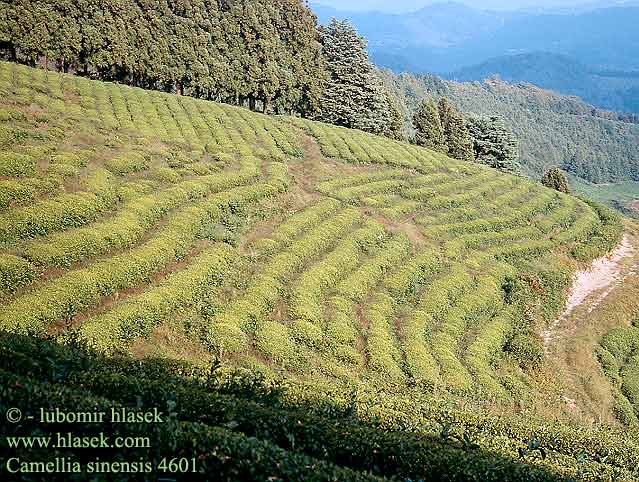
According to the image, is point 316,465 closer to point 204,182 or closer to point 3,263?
point 3,263

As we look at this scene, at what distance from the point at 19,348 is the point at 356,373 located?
1348 cm

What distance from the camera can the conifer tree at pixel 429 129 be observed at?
69562mm

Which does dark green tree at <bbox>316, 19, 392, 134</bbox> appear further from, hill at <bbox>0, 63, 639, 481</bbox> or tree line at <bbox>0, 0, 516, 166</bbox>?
hill at <bbox>0, 63, 639, 481</bbox>

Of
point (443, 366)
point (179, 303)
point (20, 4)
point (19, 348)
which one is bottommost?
point (443, 366)

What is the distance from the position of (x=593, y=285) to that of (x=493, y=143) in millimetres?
37592

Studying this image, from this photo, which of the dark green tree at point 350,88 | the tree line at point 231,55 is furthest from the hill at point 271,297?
the dark green tree at point 350,88

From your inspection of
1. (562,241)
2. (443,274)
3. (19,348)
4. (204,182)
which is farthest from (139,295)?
(562,241)

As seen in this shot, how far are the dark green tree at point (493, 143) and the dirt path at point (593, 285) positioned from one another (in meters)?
27.9

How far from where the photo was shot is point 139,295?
22453 mm

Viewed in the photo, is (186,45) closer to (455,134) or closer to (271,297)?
(455,134)

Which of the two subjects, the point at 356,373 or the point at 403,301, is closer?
the point at 356,373

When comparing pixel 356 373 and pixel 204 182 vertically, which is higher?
pixel 204 182

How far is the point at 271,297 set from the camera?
1029 inches

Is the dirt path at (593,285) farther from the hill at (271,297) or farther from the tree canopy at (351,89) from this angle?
the tree canopy at (351,89)
